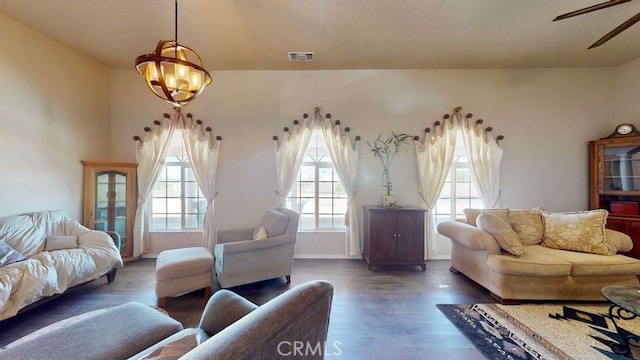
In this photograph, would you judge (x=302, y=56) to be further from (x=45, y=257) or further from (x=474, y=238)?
(x=45, y=257)

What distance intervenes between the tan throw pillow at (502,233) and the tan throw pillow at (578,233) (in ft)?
2.03

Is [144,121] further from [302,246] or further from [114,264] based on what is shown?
[302,246]

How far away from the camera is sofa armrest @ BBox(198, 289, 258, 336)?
1340 mm

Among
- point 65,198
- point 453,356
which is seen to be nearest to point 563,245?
point 453,356

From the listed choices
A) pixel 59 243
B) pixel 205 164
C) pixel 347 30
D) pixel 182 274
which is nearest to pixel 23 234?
pixel 59 243

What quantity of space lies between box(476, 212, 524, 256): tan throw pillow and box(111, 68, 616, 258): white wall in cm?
129

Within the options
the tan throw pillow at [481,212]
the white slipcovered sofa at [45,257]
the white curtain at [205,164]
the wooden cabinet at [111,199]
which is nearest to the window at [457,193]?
the tan throw pillow at [481,212]

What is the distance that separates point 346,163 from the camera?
4066 mm

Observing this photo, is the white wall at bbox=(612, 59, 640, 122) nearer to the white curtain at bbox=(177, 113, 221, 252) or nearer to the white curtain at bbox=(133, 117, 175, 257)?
the white curtain at bbox=(177, 113, 221, 252)

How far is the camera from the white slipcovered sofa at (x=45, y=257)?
85.2 inches

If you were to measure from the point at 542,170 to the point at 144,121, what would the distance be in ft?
21.4

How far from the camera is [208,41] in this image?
3.26 metres

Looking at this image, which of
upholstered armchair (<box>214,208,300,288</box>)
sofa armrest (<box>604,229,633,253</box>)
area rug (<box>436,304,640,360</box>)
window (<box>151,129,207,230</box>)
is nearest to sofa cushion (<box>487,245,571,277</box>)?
area rug (<box>436,304,640,360</box>)

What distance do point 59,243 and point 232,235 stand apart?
1855mm
